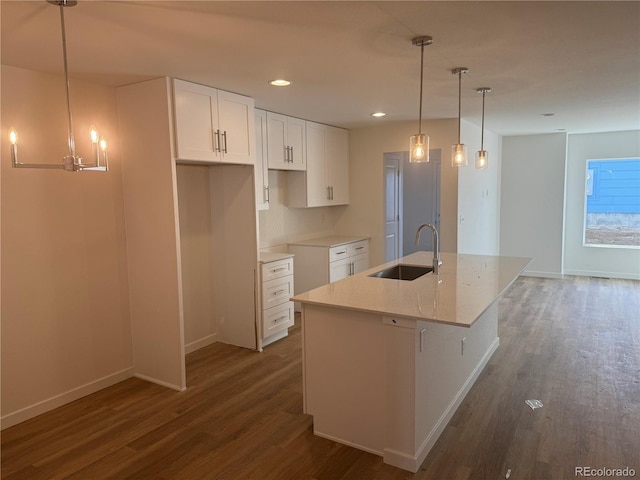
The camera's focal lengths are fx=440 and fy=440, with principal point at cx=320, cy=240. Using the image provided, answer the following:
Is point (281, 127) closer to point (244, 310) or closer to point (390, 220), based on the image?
point (244, 310)

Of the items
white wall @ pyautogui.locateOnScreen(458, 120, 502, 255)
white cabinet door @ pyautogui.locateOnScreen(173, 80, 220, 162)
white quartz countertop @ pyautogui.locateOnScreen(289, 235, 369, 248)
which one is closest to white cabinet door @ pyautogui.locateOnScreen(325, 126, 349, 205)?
white quartz countertop @ pyautogui.locateOnScreen(289, 235, 369, 248)

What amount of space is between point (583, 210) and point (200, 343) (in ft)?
21.9

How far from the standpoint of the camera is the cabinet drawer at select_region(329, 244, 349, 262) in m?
5.29

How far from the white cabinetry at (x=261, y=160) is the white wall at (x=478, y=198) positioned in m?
2.26

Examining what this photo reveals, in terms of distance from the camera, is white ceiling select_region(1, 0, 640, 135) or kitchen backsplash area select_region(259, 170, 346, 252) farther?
kitchen backsplash area select_region(259, 170, 346, 252)

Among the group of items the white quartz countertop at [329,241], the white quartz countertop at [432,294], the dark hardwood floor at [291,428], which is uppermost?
the white quartz countertop at [329,241]

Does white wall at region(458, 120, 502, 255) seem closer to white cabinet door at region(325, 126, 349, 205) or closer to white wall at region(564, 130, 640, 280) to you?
white wall at region(564, 130, 640, 280)

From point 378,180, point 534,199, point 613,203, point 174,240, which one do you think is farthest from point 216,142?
point 613,203

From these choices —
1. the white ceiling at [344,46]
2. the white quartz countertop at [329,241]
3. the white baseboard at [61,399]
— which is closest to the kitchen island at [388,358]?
the white ceiling at [344,46]

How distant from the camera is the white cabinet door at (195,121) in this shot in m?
3.36

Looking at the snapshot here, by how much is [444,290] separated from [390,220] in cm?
378

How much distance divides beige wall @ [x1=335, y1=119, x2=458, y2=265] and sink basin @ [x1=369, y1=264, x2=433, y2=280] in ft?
Result: 6.41

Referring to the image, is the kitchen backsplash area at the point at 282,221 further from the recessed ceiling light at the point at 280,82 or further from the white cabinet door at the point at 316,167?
the recessed ceiling light at the point at 280,82

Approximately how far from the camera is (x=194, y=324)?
4.41 meters
